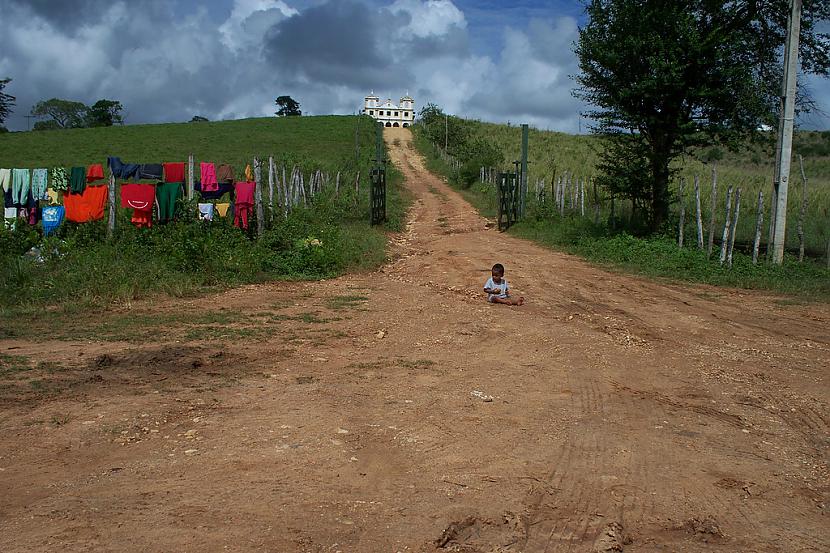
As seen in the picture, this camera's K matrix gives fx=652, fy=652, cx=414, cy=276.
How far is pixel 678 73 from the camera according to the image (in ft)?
48.1

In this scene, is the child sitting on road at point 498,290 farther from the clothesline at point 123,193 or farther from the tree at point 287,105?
the tree at point 287,105

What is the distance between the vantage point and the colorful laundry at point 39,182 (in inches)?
502

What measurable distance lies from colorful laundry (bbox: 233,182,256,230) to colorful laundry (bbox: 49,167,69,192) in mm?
3208

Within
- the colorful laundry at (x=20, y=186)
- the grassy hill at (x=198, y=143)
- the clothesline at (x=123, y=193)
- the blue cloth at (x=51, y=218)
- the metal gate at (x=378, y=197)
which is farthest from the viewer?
the grassy hill at (x=198, y=143)

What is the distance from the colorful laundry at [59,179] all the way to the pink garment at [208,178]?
2537 mm

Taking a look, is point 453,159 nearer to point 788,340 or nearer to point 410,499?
point 788,340

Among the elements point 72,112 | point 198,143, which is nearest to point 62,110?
point 72,112

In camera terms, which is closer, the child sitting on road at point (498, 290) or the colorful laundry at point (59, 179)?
the child sitting on road at point (498, 290)

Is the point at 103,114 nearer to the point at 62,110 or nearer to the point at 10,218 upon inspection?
the point at 62,110

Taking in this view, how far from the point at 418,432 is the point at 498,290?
522 centimetres

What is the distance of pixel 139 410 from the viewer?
530 cm

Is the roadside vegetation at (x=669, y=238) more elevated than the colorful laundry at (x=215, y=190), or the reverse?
the colorful laundry at (x=215, y=190)

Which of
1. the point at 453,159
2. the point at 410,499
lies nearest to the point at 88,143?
the point at 453,159

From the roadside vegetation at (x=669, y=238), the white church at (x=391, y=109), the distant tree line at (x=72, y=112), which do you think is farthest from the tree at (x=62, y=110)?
the roadside vegetation at (x=669, y=238)
